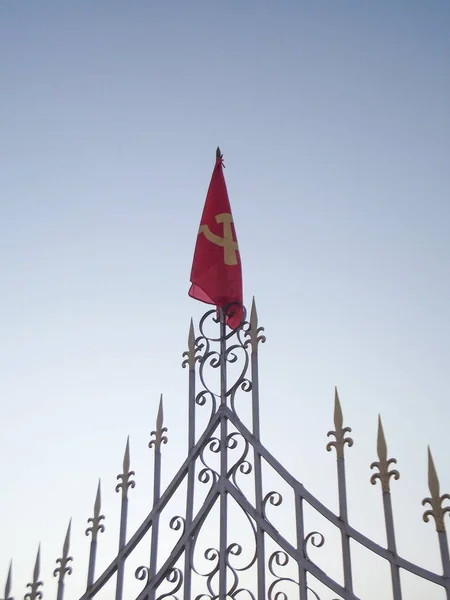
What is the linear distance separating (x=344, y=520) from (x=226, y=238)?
295 cm

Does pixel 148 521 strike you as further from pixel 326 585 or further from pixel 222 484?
pixel 326 585

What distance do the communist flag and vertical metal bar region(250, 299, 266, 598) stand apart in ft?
1.08

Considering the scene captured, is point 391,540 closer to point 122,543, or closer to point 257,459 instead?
point 257,459

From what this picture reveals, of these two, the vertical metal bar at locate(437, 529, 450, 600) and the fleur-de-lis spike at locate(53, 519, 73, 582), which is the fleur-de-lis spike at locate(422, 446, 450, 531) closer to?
the vertical metal bar at locate(437, 529, 450, 600)

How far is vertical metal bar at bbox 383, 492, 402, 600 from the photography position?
15.7 feet

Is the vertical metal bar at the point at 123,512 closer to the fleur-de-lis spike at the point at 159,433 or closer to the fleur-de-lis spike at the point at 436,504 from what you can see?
the fleur-de-lis spike at the point at 159,433

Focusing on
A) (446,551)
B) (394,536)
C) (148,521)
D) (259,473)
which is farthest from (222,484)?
(446,551)

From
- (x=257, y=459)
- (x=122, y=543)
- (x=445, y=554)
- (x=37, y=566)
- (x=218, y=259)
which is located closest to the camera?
(x=445, y=554)

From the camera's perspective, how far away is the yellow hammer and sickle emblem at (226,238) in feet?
22.7

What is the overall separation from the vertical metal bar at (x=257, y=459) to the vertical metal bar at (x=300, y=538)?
269 mm

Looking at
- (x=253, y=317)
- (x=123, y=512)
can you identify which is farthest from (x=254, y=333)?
(x=123, y=512)

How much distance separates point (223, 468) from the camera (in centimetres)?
574

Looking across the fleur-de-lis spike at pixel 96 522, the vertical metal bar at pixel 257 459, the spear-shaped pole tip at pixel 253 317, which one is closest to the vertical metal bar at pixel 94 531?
the fleur-de-lis spike at pixel 96 522

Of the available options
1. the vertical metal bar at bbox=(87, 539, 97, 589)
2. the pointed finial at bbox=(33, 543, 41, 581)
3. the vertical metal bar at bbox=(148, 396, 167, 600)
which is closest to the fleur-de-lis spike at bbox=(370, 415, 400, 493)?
the vertical metal bar at bbox=(148, 396, 167, 600)
